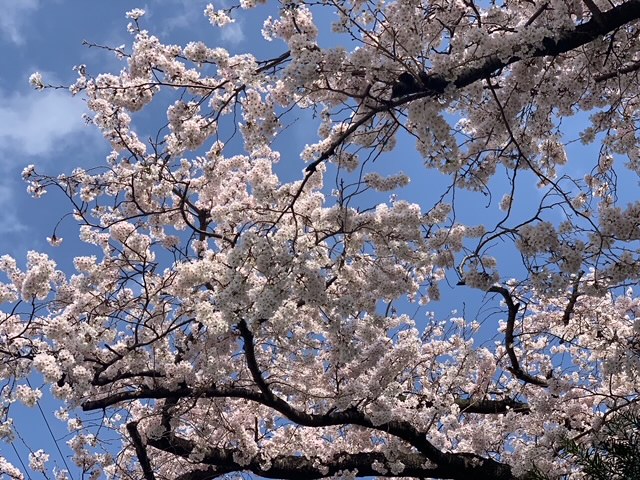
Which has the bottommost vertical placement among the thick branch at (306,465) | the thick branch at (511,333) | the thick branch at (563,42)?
the thick branch at (306,465)

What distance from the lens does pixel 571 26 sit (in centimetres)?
477

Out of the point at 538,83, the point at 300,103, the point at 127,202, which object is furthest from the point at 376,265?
the point at 127,202

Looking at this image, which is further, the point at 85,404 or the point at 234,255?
the point at 85,404

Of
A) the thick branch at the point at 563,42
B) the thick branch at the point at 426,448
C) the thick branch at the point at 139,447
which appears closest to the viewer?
the thick branch at the point at 563,42

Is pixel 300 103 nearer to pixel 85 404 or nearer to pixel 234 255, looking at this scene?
pixel 234 255

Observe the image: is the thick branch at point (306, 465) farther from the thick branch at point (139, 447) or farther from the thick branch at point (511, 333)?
the thick branch at point (511, 333)

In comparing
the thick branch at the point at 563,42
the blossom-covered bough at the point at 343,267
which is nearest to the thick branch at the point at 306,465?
the blossom-covered bough at the point at 343,267

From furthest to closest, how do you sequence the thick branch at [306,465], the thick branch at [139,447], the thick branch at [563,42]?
the thick branch at [306,465]
the thick branch at [139,447]
the thick branch at [563,42]

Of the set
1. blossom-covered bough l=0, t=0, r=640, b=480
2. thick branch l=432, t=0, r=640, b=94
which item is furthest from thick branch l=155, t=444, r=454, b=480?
thick branch l=432, t=0, r=640, b=94

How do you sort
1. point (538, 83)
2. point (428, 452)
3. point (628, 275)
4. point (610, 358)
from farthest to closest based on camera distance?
point (428, 452) < point (610, 358) < point (538, 83) < point (628, 275)

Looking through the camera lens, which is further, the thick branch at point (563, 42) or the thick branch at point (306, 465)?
the thick branch at point (306, 465)

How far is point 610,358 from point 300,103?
13.6ft

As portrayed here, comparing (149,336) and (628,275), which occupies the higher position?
(149,336)

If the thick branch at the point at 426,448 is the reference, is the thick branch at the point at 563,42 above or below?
above
